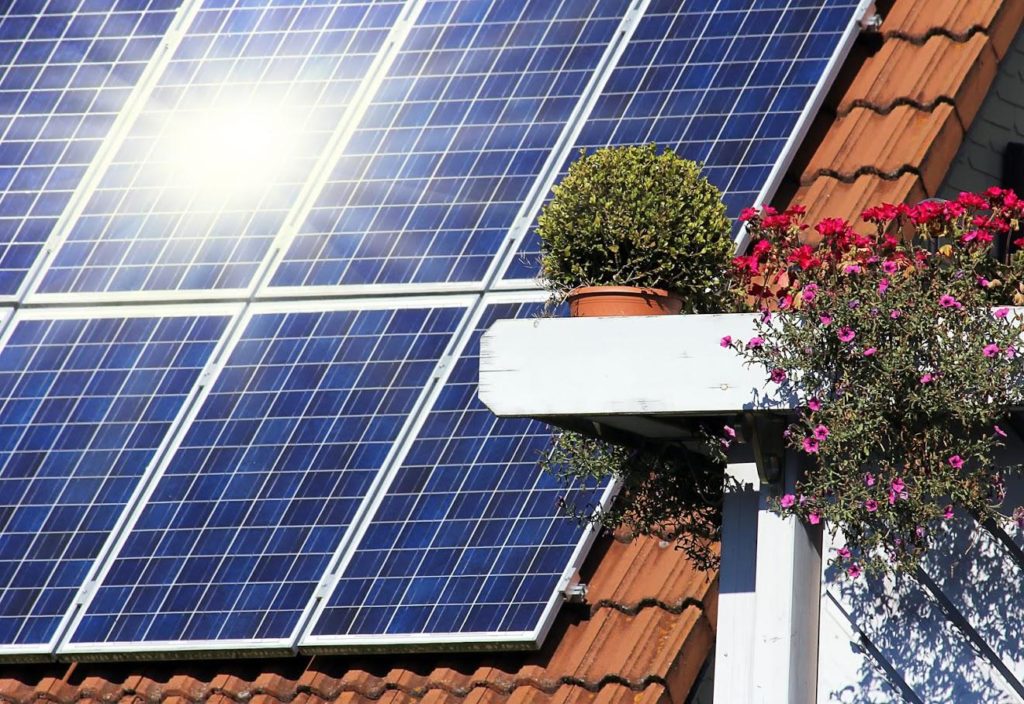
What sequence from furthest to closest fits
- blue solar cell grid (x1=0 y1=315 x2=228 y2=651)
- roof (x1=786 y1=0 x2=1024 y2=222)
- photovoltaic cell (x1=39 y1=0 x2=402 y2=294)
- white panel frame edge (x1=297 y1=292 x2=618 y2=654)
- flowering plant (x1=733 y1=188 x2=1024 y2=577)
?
photovoltaic cell (x1=39 y1=0 x2=402 y2=294) → roof (x1=786 y1=0 x2=1024 y2=222) → blue solar cell grid (x1=0 y1=315 x2=228 y2=651) → white panel frame edge (x1=297 y1=292 x2=618 y2=654) → flowering plant (x1=733 y1=188 x2=1024 y2=577)

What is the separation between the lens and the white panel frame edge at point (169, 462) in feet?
33.1

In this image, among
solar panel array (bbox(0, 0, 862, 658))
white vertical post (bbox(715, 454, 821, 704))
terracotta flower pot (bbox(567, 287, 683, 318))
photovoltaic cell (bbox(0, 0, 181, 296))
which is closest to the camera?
white vertical post (bbox(715, 454, 821, 704))

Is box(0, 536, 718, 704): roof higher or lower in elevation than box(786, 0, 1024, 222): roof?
lower

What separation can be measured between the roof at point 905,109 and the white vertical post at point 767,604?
347 centimetres

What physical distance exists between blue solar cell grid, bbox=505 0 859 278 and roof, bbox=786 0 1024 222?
58 cm

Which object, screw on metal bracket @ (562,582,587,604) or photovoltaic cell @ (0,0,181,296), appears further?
photovoltaic cell @ (0,0,181,296)

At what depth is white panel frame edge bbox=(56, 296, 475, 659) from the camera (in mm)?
10094

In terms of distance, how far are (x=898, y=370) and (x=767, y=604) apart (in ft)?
3.49

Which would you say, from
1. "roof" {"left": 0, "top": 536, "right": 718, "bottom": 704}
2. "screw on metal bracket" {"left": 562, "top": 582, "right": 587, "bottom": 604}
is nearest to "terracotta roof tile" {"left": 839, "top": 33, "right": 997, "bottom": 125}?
"roof" {"left": 0, "top": 536, "right": 718, "bottom": 704}

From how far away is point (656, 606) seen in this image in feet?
32.7

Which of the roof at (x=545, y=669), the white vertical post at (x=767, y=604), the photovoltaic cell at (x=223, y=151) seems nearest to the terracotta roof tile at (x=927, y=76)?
the photovoltaic cell at (x=223, y=151)

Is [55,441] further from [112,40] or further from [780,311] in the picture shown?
[780,311]

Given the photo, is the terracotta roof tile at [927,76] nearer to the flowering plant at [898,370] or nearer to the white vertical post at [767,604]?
the flowering plant at [898,370]

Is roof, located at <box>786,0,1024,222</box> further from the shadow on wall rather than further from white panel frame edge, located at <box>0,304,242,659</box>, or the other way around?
the shadow on wall
